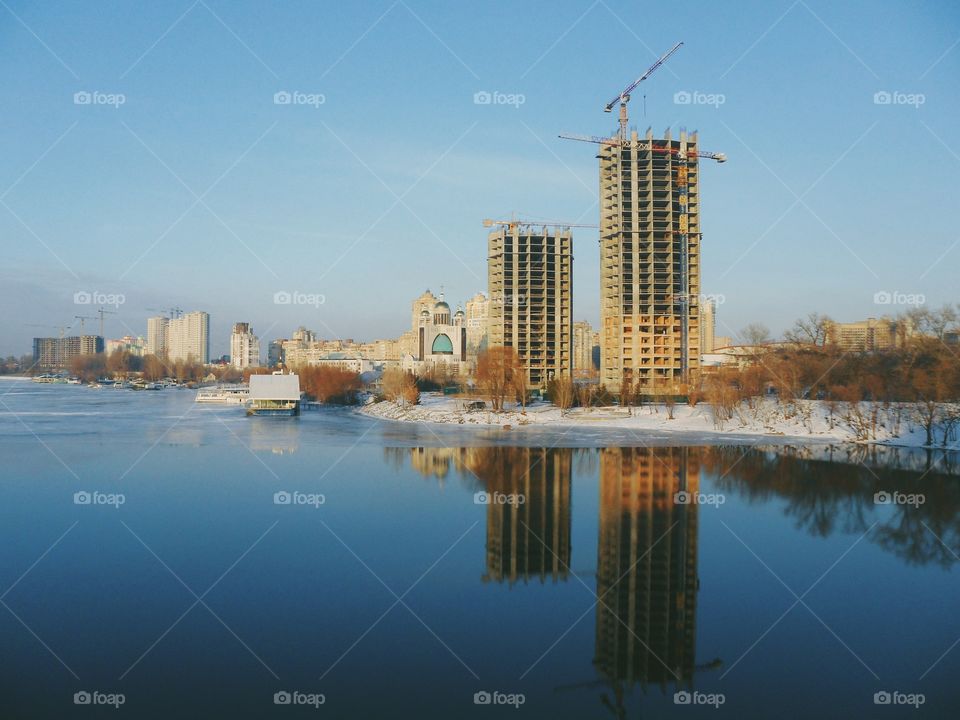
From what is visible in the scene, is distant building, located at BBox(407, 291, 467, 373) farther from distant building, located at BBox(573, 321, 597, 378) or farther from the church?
distant building, located at BBox(573, 321, 597, 378)

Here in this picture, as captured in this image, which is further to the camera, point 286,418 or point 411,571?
point 286,418

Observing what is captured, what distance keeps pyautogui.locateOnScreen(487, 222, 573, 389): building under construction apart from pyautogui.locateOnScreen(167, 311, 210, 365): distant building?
69.6 metres

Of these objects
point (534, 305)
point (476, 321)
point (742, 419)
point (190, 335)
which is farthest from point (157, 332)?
point (742, 419)

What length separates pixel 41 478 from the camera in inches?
590

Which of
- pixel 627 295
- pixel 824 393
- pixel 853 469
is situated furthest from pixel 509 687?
pixel 627 295

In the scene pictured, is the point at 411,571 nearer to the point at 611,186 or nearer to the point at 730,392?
the point at 730,392

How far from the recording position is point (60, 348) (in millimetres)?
115688

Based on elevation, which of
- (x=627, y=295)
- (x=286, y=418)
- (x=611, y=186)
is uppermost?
(x=611, y=186)

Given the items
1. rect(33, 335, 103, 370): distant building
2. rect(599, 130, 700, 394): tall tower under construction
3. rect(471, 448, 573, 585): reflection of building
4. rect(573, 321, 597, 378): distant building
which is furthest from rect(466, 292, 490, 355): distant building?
rect(471, 448, 573, 585): reflection of building

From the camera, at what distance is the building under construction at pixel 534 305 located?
176 ft

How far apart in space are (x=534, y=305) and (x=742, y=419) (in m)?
27.7

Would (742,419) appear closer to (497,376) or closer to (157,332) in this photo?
(497,376)

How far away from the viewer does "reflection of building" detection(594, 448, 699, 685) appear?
21.4ft

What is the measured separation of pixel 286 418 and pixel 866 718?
29444 millimetres
